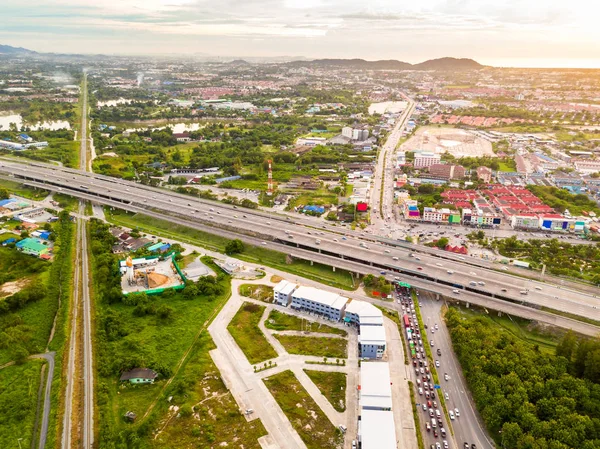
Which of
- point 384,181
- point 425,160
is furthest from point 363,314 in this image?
point 425,160

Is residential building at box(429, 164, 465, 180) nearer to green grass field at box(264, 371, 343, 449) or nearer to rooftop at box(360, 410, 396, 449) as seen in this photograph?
green grass field at box(264, 371, 343, 449)

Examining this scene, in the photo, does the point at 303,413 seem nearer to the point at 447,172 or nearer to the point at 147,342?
the point at 147,342

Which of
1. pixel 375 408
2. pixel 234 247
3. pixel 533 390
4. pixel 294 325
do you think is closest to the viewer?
pixel 375 408

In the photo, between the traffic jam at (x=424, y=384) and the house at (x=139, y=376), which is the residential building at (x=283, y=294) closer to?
the traffic jam at (x=424, y=384)

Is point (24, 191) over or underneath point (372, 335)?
over

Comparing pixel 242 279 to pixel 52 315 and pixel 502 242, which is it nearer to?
pixel 52 315

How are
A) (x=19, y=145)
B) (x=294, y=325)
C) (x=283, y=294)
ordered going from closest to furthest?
(x=294, y=325) → (x=283, y=294) → (x=19, y=145)
